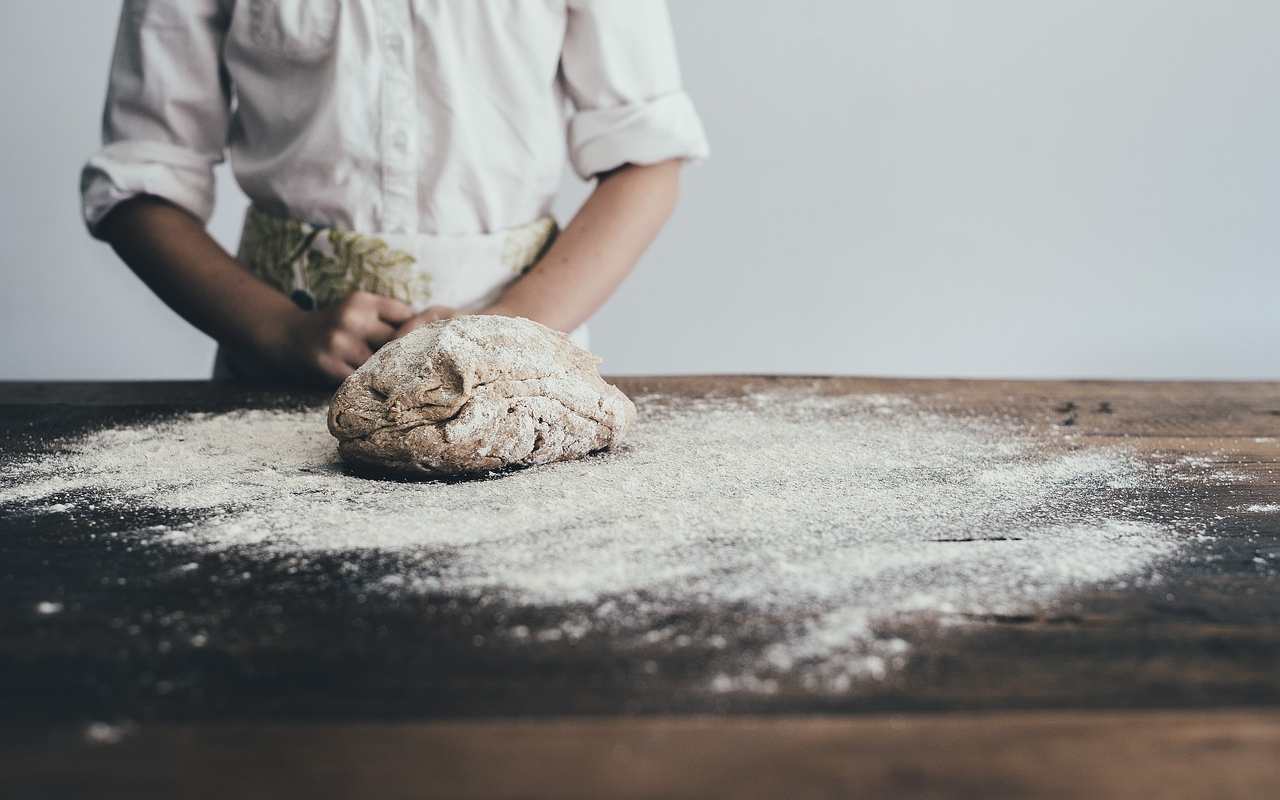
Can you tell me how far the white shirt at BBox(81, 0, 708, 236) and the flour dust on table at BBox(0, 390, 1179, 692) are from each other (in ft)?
1.23

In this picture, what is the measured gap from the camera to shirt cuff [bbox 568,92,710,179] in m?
1.35

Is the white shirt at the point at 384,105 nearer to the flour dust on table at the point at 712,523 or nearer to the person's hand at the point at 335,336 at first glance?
the person's hand at the point at 335,336

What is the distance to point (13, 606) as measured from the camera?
1.88 feet

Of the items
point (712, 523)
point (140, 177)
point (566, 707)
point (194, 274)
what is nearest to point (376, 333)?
point (194, 274)

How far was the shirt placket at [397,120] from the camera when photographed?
1261 millimetres

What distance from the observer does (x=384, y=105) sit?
1.28m

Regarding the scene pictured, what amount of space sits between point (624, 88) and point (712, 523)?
80 centimetres

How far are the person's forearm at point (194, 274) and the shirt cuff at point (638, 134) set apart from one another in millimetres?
422

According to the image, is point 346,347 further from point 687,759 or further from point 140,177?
point 687,759

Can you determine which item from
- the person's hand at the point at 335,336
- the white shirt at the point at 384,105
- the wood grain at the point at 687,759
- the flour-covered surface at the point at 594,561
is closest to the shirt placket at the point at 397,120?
the white shirt at the point at 384,105

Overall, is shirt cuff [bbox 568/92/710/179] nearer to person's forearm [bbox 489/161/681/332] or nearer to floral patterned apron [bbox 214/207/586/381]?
person's forearm [bbox 489/161/681/332]

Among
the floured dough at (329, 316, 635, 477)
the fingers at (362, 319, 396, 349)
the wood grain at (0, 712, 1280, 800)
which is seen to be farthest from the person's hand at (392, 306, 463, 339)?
the wood grain at (0, 712, 1280, 800)

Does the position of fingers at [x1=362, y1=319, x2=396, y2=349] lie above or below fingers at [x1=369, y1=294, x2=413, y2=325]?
below

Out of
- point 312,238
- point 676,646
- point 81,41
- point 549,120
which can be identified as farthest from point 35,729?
point 81,41
